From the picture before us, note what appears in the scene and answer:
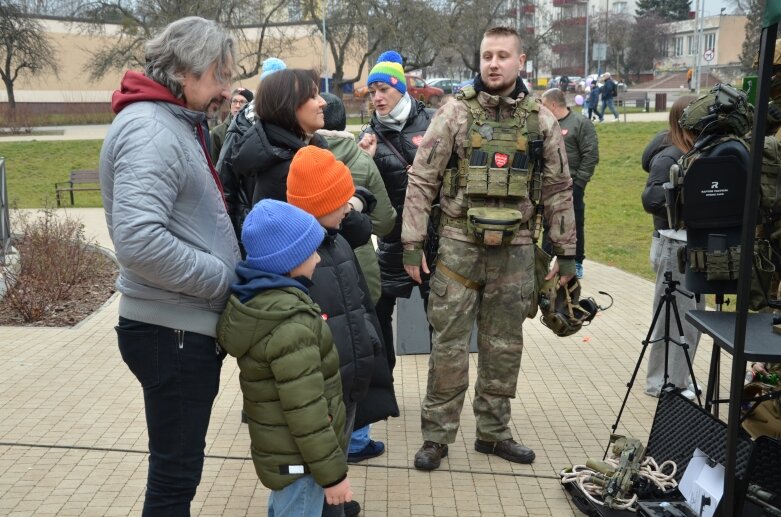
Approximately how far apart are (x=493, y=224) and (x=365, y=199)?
0.71 metres

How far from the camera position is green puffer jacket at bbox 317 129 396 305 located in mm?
4281

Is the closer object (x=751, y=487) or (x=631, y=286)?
(x=751, y=487)

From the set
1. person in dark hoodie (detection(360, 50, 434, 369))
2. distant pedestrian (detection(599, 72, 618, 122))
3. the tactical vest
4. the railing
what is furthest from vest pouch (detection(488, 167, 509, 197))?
distant pedestrian (detection(599, 72, 618, 122))

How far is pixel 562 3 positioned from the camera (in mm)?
75312

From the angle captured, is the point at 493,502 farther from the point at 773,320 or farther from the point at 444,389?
the point at 773,320

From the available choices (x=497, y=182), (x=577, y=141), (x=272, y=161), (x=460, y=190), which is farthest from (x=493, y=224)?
(x=577, y=141)

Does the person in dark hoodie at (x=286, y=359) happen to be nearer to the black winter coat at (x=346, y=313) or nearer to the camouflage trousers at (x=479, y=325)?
the black winter coat at (x=346, y=313)

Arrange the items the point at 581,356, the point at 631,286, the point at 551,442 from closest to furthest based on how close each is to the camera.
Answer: the point at 551,442 → the point at 581,356 → the point at 631,286

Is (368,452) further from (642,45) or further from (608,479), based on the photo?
(642,45)

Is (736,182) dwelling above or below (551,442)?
above

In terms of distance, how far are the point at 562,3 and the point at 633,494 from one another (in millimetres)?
76501

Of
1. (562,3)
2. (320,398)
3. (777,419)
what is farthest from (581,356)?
(562,3)

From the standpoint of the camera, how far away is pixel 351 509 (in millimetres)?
3980

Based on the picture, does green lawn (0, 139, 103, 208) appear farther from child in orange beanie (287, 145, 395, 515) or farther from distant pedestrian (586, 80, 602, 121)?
distant pedestrian (586, 80, 602, 121)
